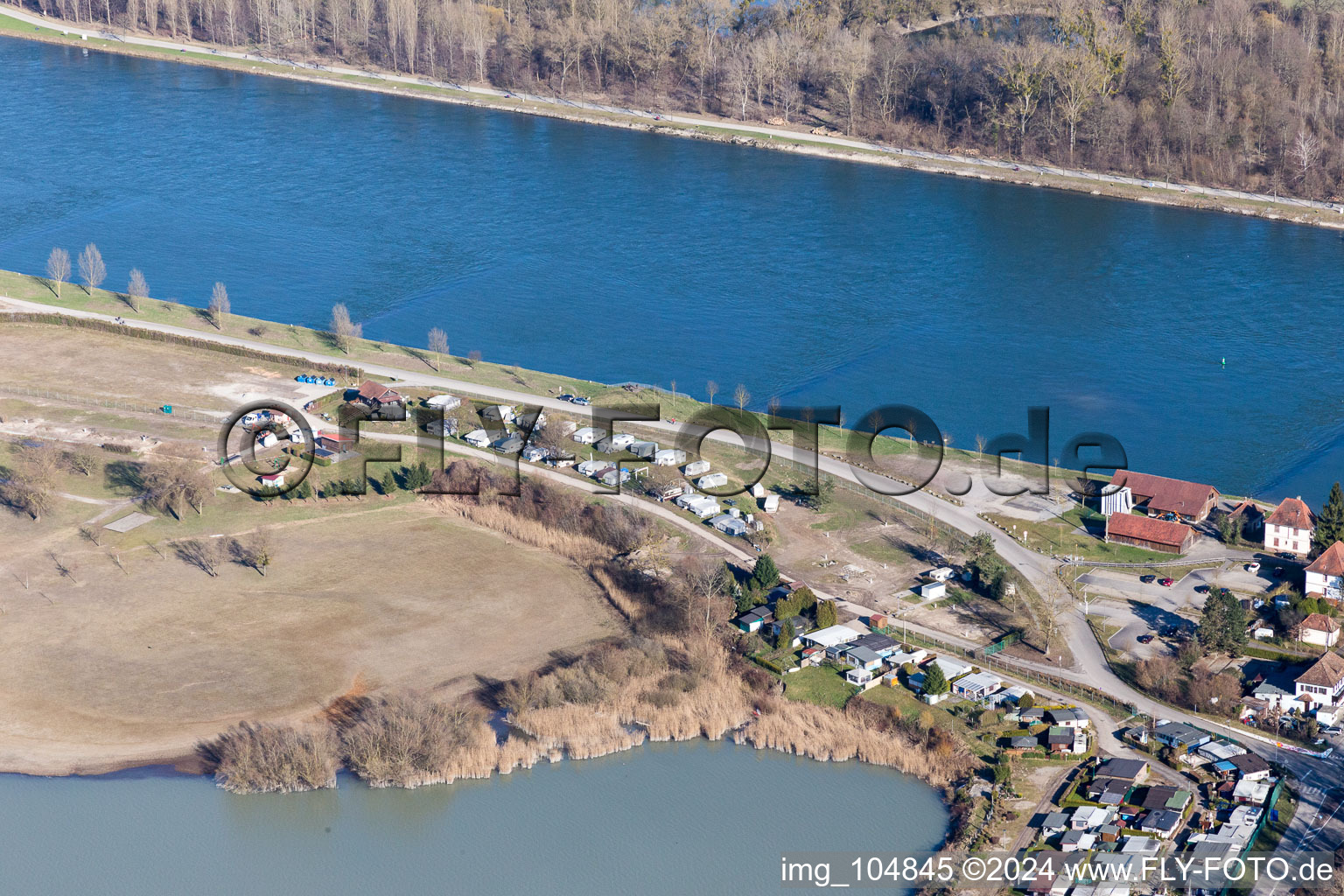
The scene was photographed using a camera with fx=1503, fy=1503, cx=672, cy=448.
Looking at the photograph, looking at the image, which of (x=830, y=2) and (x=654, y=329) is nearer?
(x=654, y=329)

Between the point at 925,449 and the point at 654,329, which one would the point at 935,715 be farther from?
the point at 654,329

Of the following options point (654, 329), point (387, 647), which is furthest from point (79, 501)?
point (654, 329)

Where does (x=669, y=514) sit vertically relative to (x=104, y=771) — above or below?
above

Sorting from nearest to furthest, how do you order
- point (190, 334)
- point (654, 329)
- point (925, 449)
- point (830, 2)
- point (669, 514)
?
1. point (669, 514)
2. point (925, 449)
3. point (190, 334)
4. point (654, 329)
5. point (830, 2)

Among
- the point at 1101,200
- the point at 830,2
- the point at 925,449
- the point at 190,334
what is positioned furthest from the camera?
the point at 830,2

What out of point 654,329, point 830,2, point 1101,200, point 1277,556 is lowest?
point 1277,556

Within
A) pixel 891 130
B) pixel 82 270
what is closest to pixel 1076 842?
pixel 82 270

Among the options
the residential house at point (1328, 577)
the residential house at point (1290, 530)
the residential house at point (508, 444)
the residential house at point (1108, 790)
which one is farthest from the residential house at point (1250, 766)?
the residential house at point (508, 444)

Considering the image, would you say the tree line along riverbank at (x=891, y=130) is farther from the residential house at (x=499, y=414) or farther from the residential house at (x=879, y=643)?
the residential house at (x=879, y=643)
